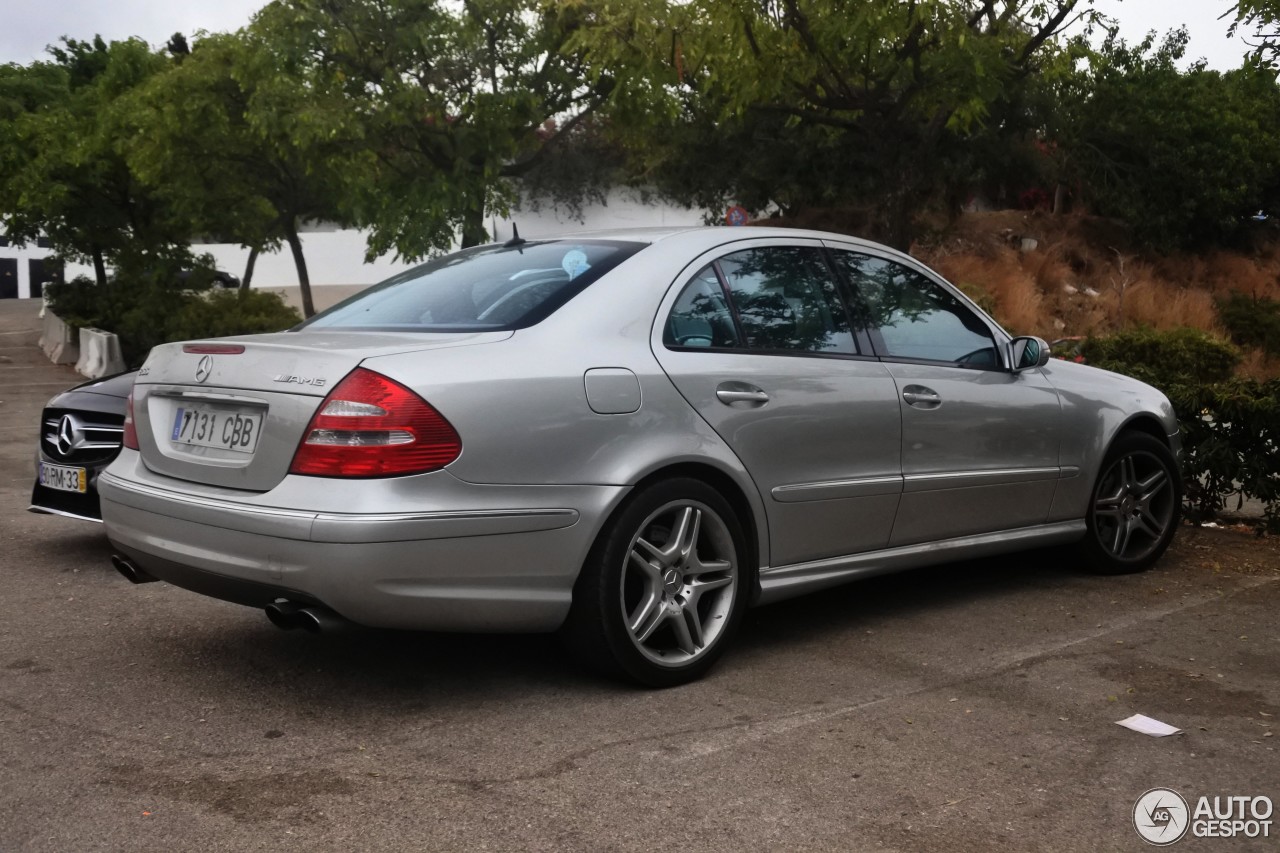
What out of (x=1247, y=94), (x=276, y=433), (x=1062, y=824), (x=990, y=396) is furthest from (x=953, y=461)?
(x=1247, y=94)

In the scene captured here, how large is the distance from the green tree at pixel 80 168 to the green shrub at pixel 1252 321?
2053 centimetres

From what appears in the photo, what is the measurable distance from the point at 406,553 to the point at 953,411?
2536 millimetres

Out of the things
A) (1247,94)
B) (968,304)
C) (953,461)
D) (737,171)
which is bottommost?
(953,461)

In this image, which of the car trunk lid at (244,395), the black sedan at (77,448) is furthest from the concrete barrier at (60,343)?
the car trunk lid at (244,395)

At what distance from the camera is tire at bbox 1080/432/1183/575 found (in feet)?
21.2

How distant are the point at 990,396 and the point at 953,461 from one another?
0.40 m

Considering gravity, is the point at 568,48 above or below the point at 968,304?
above

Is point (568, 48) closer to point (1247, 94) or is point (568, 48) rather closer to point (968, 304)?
point (968, 304)

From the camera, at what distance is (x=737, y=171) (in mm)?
30047

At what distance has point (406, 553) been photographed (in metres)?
3.93

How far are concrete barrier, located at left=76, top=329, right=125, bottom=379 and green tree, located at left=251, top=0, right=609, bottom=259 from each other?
16.0ft

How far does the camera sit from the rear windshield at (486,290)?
4.54 m

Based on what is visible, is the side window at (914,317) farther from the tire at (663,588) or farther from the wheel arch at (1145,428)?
the tire at (663,588)

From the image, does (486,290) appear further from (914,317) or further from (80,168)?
(80,168)
